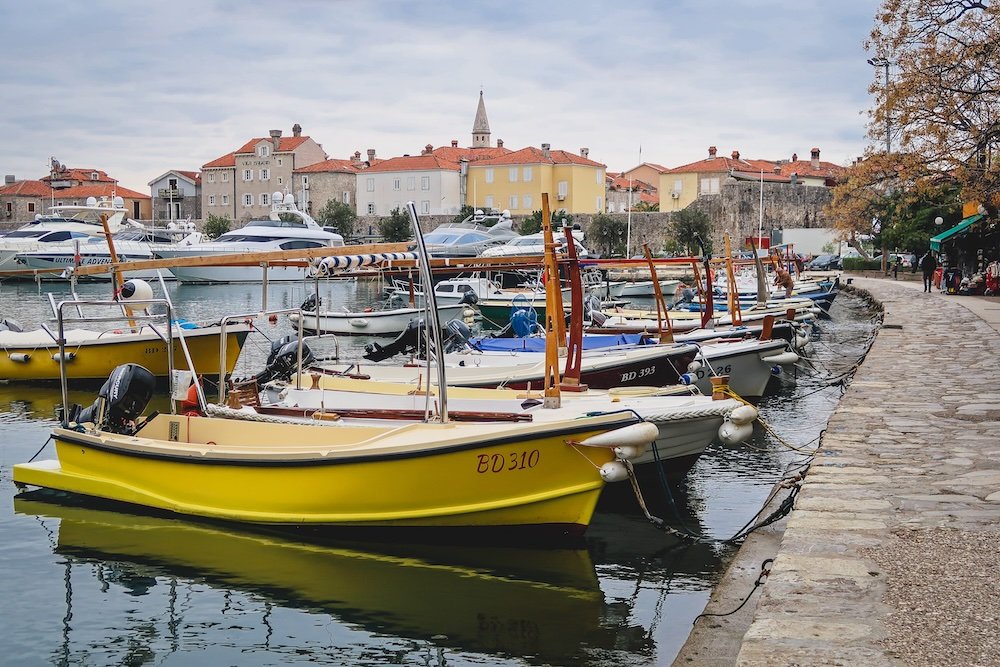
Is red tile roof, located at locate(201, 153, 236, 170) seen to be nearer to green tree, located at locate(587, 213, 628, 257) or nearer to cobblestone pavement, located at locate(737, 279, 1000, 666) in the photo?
green tree, located at locate(587, 213, 628, 257)

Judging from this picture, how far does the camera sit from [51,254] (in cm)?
6016

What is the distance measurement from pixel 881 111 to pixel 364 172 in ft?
271

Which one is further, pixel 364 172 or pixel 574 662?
pixel 364 172

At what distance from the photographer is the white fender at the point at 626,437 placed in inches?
343

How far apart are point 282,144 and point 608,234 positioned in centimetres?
3980

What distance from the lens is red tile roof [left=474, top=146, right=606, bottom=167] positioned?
3621 inches

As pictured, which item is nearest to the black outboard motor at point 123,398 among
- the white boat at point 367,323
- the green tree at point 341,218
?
the white boat at point 367,323

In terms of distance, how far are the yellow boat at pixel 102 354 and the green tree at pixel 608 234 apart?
57.8 metres

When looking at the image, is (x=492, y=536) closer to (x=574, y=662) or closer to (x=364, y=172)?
(x=574, y=662)

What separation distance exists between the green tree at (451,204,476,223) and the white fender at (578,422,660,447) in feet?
244

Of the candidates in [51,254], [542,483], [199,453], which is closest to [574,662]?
[542,483]

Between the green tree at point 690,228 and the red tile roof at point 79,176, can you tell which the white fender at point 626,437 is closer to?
the green tree at point 690,228

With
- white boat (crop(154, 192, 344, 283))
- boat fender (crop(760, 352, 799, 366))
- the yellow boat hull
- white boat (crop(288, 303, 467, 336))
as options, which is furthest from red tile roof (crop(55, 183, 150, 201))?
the yellow boat hull

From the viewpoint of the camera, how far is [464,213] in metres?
85.1
